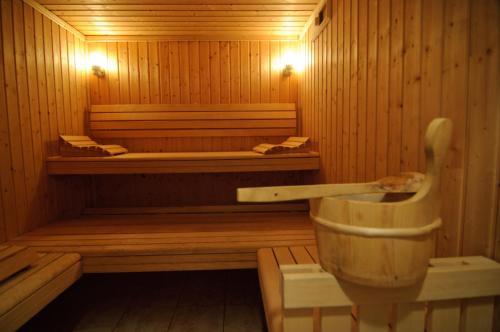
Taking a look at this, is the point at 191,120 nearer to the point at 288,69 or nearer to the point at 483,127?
the point at 288,69

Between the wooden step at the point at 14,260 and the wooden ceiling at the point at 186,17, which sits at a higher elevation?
the wooden ceiling at the point at 186,17

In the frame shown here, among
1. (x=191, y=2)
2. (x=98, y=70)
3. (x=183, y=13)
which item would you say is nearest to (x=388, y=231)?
(x=191, y=2)

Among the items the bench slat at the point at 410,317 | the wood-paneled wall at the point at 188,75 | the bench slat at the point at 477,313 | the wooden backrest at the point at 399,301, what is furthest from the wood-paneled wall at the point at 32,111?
the bench slat at the point at 477,313

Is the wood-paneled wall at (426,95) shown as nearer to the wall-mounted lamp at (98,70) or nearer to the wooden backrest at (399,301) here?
the wooden backrest at (399,301)

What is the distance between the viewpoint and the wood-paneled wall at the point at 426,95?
1327 millimetres

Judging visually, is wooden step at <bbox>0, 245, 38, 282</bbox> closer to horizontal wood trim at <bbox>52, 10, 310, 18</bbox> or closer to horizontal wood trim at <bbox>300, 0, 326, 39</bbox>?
horizontal wood trim at <bbox>52, 10, 310, 18</bbox>

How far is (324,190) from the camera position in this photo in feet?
3.63

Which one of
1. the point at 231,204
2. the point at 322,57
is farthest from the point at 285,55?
the point at 231,204

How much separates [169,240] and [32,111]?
1.90 m

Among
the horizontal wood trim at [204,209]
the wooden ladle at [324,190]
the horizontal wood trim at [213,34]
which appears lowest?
the horizontal wood trim at [204,209]

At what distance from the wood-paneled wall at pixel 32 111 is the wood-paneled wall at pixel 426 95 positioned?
2.97 meters

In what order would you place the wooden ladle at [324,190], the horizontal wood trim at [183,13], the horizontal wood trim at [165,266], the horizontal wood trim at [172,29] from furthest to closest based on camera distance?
the horizontal wood trim at [172,29]
the horizontal wood trim at [183,13]
the horizontal wood trim at [165,266]
the wooden ladle at [324,190]

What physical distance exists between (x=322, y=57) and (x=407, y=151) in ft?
5.85

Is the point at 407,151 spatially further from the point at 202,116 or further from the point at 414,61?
the point at 202,116
